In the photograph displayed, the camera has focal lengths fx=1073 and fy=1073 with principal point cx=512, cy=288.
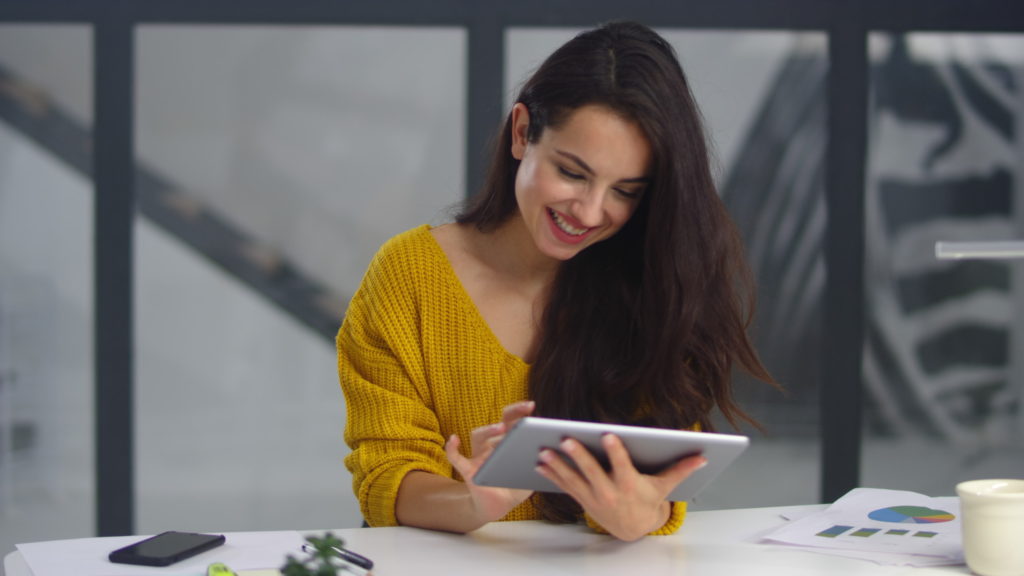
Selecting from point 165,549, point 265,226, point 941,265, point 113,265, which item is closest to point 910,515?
point 165,549

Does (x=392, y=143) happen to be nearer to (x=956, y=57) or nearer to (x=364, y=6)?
(x=364, y=6)

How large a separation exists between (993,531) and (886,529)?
23 centimetres

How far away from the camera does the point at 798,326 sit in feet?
12.1

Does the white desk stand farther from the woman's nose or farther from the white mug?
the woman's nose

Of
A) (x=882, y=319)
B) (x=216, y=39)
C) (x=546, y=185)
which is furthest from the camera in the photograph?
(x=882, y=319)

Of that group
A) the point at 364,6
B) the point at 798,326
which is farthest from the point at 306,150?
the point at 798,326

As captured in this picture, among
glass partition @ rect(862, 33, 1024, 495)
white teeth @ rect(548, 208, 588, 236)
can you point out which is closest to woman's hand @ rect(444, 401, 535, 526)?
white teeth @ rect(548, 208, 588, 236)

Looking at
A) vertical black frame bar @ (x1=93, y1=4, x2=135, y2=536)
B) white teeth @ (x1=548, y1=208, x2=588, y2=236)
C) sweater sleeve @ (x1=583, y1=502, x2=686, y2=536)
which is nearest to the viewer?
sweater sleeve @ (x1=583, y1=502, x2=686, y2=536)

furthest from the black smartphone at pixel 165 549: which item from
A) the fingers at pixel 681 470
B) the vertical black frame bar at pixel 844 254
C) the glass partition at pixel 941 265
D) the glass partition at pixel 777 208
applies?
the glass partition at pixel 941 265

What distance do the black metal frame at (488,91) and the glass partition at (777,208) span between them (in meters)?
0.05

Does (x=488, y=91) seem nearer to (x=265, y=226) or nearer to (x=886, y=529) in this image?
(x=265, y=226)

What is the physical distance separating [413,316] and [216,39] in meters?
2.03

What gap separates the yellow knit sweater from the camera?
1681 mm

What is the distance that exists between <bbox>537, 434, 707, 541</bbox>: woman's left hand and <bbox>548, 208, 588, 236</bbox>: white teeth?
40cm
